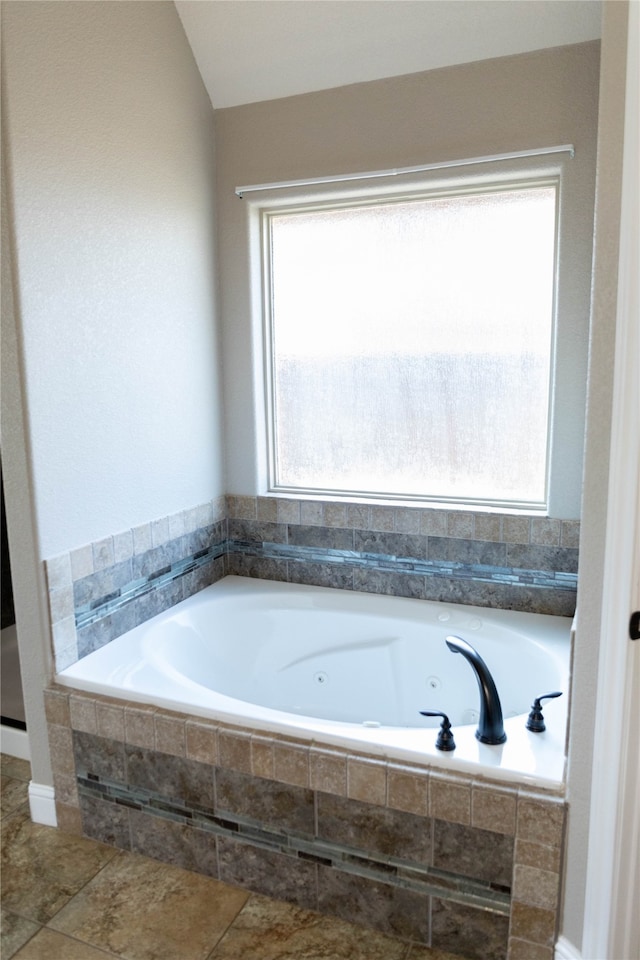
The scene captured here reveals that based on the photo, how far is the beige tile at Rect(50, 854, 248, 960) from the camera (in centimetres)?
176

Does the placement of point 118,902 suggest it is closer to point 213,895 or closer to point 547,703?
point 213,895

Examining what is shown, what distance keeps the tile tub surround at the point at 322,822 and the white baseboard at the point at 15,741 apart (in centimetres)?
52

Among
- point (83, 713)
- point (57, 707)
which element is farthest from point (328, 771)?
point (57, 707)

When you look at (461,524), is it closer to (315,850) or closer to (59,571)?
(315,850)

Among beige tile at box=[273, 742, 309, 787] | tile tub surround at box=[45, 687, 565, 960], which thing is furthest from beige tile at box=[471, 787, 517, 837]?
beige tile at box=[273, 742, 309, 787]

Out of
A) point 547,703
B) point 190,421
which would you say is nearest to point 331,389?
point 190,421

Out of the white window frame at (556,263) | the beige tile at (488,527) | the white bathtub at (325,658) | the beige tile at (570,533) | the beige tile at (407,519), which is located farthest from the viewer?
the beige tile at (407,519)

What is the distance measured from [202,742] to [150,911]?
49 centimetres

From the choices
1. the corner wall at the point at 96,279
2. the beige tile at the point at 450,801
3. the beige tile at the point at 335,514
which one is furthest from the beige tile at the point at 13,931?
the beige tile at the point at 335,514

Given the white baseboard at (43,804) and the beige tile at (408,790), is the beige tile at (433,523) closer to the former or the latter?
the beige tile at (408,790)

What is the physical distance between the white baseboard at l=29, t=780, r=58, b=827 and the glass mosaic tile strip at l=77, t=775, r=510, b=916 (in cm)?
16

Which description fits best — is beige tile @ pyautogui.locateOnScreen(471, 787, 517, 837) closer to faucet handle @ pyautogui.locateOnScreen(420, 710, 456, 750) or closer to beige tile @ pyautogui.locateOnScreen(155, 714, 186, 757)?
faucet handle @ pyautogui.locateOnScreen(420, 710, 456, 750)

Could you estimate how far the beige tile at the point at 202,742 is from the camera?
187 cm

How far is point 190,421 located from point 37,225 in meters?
0.99
